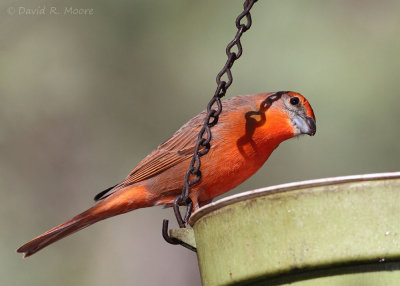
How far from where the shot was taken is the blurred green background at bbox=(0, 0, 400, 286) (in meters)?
8.39

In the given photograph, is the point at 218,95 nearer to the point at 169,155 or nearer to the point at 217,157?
the point at 217,157

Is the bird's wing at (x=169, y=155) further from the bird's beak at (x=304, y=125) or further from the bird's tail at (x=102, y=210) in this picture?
the bird's beak at (x=304, y=125)

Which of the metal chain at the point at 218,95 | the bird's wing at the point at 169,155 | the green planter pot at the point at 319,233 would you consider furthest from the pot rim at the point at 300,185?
the bird's wing at the point at 169,155

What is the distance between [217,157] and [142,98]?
16.3 feet

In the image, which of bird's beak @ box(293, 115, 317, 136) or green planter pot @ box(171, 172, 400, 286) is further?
bird's beak @ box(293, 115, 317, 136)

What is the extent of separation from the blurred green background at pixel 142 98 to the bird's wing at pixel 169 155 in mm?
2810

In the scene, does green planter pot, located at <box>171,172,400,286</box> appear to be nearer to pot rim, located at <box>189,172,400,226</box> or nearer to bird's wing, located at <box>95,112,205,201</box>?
pot rim, located at <box>189,172,400,226</box>

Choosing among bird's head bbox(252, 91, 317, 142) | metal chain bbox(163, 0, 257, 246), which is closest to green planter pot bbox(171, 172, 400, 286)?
metal chain bbox(163, 0, 257, 246)

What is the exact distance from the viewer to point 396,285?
2635mm

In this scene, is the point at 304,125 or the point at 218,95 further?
the point at 304,125

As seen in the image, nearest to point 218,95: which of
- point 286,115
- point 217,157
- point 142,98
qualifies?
point 217,157

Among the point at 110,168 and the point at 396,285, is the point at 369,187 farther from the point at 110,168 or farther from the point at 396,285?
the point at 110,168

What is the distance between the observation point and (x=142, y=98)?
9906 millimetres

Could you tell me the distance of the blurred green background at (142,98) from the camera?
8.39 meters
